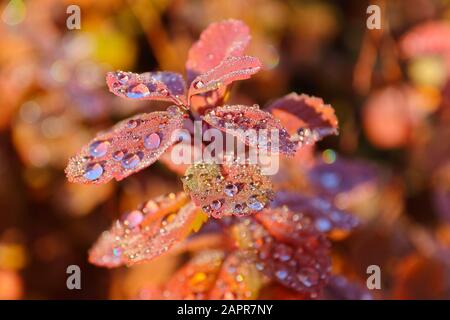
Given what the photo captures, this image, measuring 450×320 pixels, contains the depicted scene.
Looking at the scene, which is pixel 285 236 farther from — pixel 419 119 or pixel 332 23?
pixel 332 23

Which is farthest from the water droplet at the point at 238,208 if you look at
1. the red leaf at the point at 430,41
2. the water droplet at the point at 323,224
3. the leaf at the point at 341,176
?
the red leaf at the point at 430,41

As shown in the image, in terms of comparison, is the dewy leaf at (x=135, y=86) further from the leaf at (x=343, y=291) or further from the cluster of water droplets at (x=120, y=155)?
the leaf at (x=343, y=291)

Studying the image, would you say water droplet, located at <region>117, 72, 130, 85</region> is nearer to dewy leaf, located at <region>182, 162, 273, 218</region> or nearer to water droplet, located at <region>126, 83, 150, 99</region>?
water droplet, located at <region>126, 83, 150, 99</region>

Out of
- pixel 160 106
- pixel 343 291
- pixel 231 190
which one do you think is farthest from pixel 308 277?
pixel 160 106

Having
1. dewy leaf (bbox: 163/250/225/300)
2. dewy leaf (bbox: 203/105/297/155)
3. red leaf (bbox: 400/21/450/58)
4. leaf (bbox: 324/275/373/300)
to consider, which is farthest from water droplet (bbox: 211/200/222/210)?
red leaf (bbox: 400/21/450/58)

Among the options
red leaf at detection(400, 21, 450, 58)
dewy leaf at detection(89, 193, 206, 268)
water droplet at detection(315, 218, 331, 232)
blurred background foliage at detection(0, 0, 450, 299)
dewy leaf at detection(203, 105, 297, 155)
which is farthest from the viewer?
red leaf at detection(400, 21, 450, 58)
